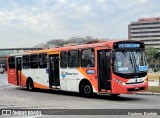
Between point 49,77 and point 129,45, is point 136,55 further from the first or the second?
point 49,77

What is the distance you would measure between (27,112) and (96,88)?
654cm

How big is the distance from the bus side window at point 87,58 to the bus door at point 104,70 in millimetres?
620

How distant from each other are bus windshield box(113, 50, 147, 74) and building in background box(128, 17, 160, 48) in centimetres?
14593

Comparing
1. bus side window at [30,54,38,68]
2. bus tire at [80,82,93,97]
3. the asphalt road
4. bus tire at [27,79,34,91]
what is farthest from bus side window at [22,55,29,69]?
bus tire at [80,82,93,97]

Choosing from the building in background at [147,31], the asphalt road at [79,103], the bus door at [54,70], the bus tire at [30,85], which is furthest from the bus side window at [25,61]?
the building in background at [147,31]

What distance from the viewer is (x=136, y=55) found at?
18.4 m

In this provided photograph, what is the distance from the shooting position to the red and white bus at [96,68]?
698 inches

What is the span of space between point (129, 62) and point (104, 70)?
1311 millimetres

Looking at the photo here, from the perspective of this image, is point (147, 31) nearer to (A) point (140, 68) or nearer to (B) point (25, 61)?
(B) point (25, 61)

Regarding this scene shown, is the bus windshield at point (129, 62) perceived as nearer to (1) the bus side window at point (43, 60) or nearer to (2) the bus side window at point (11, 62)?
(1) the bus side window at point (43, 60)

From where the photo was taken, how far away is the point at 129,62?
17953 mm

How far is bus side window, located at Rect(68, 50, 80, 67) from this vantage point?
66.8ft

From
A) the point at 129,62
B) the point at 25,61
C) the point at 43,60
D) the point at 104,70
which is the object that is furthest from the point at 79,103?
the point at 25,61

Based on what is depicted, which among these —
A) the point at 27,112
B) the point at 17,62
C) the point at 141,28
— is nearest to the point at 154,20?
the point at 141,28
